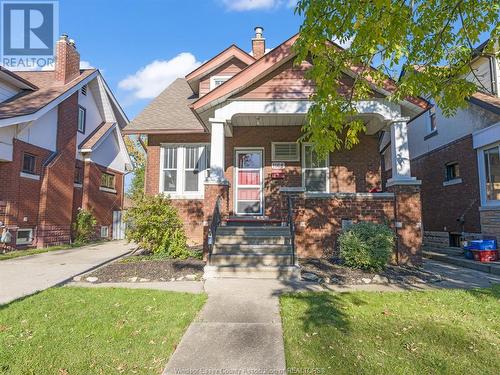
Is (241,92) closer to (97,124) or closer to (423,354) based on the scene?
(423,354)

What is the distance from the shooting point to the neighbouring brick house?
10.7m

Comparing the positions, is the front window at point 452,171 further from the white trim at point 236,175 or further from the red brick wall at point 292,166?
the white trim at point 236,175

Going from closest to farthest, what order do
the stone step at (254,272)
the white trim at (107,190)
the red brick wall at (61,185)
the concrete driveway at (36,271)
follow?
the concrete driveway at (36,271) → the stone step at (254,272) → the red brick wall at (61,185) → the white trim at (107,190)

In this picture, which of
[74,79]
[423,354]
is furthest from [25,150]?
[423,354]

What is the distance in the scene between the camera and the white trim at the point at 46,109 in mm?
11398

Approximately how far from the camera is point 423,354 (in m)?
3.44

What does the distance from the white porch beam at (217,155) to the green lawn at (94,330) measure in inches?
144

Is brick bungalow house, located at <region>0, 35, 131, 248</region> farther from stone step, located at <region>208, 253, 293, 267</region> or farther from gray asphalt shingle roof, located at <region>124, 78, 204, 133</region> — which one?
stone step, located at <region>208, 253, 293, 267</region>

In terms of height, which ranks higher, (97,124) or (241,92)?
(97,124)

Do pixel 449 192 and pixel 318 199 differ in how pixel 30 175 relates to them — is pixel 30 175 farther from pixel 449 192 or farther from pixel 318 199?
pixel 449 192

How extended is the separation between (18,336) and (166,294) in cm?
223

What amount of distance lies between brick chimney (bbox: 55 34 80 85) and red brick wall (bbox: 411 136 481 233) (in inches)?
688

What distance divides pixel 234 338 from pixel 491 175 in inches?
435

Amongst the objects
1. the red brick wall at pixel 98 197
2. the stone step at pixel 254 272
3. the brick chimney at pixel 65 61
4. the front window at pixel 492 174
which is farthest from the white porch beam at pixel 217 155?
the brick chimney at pixel 65 61
